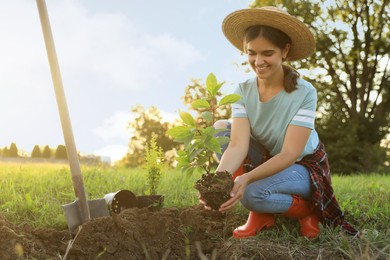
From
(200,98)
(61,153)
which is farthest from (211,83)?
(61,153)

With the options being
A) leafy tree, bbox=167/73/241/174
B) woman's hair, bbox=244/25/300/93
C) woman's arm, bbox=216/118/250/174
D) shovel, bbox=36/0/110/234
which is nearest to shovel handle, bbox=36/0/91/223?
shovel, bbox=36/0/110/234

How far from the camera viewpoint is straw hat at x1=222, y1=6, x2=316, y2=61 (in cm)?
318

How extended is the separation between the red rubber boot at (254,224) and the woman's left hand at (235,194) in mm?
685

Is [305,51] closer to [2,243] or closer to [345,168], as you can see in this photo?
[2,243]

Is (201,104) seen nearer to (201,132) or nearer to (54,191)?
(201,132)

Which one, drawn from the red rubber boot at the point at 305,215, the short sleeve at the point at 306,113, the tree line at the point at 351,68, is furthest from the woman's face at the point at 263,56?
the tree line at the point at 351,68

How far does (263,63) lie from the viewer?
3.05 m

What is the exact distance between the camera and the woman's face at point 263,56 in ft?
9.95

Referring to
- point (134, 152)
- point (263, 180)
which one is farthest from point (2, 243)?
point (134, 152)

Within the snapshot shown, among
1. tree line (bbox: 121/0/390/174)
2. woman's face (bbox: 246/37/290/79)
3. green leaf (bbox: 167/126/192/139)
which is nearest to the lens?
green leaf (bbox: 167/126/192/139)

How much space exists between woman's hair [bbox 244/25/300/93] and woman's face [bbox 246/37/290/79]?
48mm

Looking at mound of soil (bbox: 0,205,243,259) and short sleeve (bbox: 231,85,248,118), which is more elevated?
short sleeve (bbox: 231,85,248,118)

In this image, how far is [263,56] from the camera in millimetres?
3035

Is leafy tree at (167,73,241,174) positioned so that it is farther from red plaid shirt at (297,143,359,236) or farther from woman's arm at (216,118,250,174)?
red plaid shirt at (297,143,359,236)
